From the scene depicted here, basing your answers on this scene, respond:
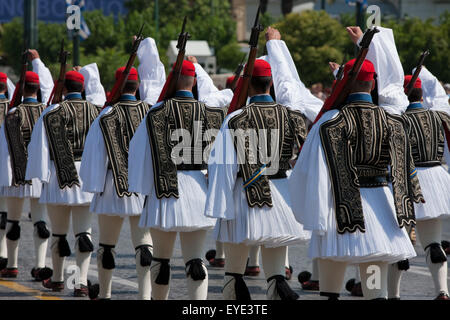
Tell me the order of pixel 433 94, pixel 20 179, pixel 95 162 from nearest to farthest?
pixel 95 162
pixel 433 94
pixel 20 179

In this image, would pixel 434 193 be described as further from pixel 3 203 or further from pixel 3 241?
pixel 3 203

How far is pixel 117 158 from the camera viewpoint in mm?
8945

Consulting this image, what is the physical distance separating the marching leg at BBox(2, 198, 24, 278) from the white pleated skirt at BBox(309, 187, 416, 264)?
4.98m

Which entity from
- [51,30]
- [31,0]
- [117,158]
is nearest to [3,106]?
[117,158]

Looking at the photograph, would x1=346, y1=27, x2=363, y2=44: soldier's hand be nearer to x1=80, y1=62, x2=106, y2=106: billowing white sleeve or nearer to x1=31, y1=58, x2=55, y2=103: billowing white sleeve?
x1=80, y1=62, x2=106, y2=106: billowing white sleeve

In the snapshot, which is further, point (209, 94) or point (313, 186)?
point (209, 94)

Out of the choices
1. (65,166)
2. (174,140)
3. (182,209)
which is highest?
(174,140)

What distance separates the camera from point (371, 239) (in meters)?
6.64

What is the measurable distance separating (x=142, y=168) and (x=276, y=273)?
1355 millimetres

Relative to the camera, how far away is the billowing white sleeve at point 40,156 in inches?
380

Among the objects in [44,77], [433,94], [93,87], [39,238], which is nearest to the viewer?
[433,94]

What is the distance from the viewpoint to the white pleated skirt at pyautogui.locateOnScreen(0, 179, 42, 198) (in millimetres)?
10836

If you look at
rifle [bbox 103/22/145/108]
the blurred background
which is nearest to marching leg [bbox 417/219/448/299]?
rifle [bbox 103/22/145/108]

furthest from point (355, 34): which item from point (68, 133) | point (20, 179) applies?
point (20, 179)
